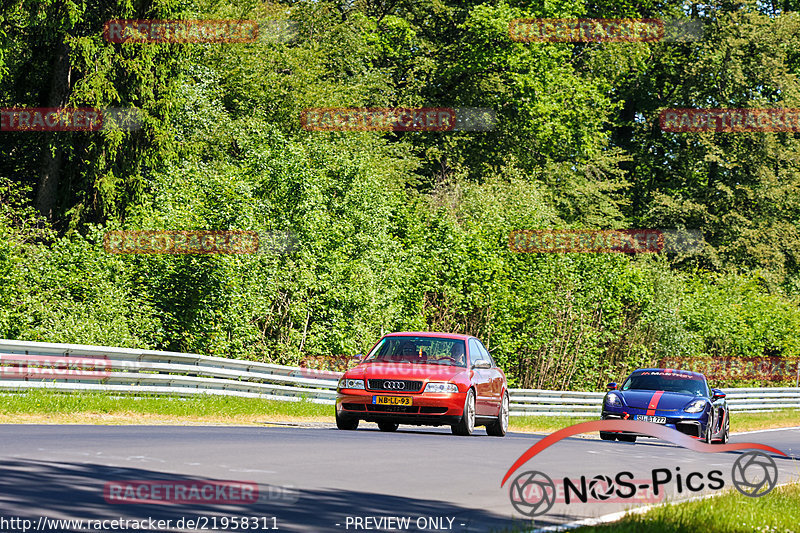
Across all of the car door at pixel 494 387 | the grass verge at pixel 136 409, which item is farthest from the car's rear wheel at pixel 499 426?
the grass verge at pixel 136 409

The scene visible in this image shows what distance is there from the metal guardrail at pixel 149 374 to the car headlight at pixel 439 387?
18.8ft

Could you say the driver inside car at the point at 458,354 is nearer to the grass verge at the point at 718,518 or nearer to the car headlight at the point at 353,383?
the car headlight at the point at 353,383

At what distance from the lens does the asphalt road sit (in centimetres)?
796

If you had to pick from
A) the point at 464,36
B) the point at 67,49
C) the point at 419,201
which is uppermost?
the point at 464,36

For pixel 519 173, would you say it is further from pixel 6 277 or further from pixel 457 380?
pixel 457 380

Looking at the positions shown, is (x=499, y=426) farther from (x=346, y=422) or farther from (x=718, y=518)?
(x=718, y=518)

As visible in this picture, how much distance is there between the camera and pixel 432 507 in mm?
9328

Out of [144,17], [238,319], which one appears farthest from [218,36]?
[238,319]

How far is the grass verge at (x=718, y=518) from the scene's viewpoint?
9.02 m

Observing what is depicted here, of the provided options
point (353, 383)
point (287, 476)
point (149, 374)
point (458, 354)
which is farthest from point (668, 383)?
point (287, 476)

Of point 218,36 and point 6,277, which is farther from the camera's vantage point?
point 218,36

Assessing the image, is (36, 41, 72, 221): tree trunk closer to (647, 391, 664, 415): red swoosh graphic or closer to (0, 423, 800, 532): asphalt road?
(0, 423, 800, 532): asphalt road

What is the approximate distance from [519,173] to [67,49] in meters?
23.0

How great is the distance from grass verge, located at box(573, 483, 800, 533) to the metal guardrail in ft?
37.1
